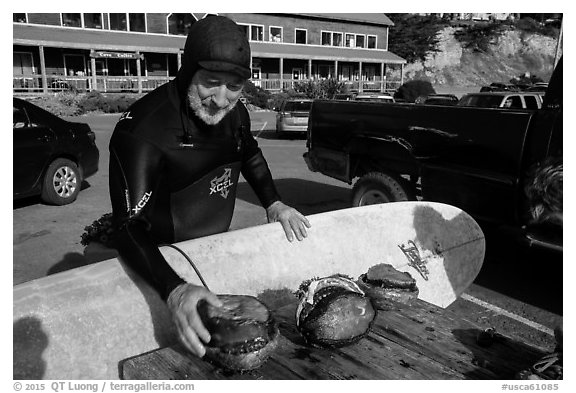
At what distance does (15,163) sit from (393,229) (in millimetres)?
5995

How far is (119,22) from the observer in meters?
32.6

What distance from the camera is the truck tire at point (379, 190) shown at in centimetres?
617

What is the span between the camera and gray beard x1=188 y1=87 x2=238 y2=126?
253 cm

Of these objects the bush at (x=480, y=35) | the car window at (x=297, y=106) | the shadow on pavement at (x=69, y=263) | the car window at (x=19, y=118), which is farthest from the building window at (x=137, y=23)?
the bush at (x=480, y=35)

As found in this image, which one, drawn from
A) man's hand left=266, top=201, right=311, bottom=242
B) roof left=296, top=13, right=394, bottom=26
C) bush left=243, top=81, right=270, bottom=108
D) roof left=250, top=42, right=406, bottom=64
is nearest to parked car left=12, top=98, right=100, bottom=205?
man's hand left=266, top=201, right=311, bottom=242

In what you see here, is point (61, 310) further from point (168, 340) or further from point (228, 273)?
point (228, 273)

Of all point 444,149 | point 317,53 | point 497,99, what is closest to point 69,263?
point 444,149

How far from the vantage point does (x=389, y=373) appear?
7.52 feet

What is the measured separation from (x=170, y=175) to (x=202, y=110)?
1.32ft

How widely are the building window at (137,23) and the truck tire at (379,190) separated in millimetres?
30808

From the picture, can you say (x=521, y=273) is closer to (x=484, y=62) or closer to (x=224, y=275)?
(x=224, y=275)

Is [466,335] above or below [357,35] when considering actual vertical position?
below

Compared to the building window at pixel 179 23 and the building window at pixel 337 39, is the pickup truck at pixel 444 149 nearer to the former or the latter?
the building window at pixel 179 23
